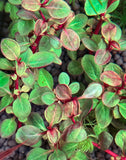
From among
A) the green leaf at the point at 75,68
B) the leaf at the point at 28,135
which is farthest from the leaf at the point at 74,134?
the green leaf at the point at 75,68

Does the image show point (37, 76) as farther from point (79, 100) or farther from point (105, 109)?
point (105, 109)

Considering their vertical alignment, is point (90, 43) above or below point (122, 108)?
above

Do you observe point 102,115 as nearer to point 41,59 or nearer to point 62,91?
point 62,91

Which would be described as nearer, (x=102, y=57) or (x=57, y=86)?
(x=57, y=86)

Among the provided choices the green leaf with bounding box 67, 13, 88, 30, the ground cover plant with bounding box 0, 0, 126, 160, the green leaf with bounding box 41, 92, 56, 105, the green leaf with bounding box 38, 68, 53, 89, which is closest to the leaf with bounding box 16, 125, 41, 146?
the ground cover plant with bounding box 0, 0, 126, 160

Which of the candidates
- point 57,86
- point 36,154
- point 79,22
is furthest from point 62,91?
point 79,22
